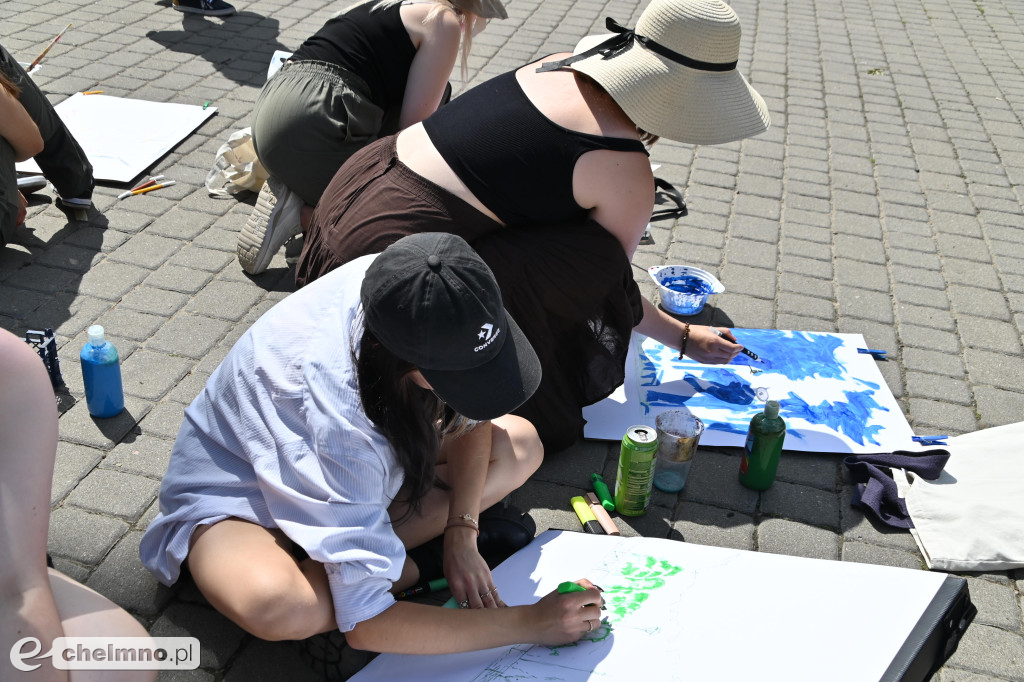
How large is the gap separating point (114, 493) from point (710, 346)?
1.69 m

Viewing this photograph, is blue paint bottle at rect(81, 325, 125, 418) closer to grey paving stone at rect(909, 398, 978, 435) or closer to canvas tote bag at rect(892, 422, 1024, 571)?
canvas tote bag at rect(892, 422, 1024, 571)

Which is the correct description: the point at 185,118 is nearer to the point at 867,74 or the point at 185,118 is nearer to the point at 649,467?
the point at 649,467

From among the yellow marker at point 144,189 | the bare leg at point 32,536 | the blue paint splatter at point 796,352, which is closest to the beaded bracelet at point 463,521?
the bare leg at point 32,536

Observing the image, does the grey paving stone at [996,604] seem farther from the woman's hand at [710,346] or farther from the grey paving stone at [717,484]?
the woman's hand at [710,346]

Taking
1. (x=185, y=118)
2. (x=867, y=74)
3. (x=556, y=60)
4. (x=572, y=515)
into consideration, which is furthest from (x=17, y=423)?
(x=867, y=74)

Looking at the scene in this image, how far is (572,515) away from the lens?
2.34 metres

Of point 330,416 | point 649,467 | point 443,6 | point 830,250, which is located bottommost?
point 830,250

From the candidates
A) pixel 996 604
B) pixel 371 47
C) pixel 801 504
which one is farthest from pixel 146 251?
pixel 996 604

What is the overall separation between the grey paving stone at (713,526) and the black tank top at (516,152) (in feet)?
2.73

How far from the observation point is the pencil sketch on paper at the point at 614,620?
1645 mm

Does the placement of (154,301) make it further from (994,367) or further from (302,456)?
(994,367)

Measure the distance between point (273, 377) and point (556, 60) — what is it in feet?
4.05

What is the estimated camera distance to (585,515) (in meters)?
2.28

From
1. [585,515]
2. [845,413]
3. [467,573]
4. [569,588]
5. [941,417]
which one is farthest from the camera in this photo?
[941,417]
